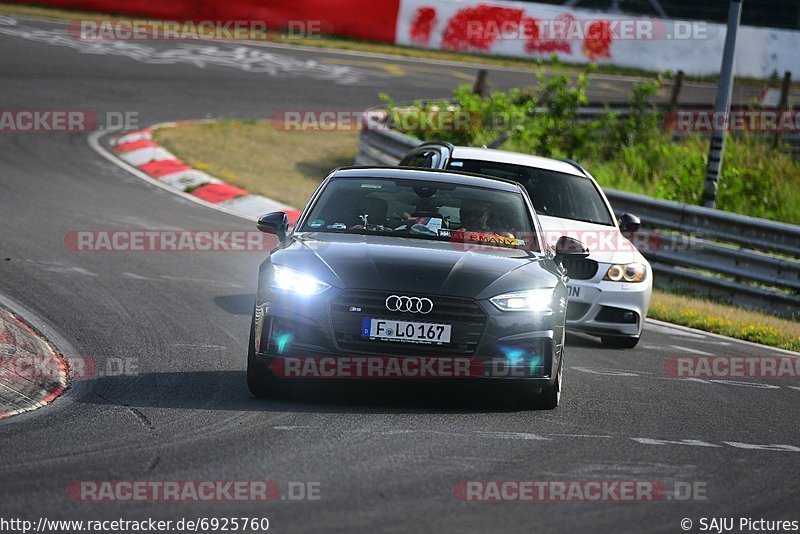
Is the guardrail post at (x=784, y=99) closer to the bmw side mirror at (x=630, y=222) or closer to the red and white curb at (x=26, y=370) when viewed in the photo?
the bmw side mirror at (x=630, y=222)

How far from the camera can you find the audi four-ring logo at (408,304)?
7742mm

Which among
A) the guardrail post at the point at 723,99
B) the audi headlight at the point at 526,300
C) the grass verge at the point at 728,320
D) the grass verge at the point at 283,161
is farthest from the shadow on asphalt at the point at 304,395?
the guardrail post at the point at 723,99

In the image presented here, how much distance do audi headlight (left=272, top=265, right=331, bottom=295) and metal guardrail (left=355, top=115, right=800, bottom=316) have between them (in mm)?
8960

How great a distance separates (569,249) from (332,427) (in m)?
2.59

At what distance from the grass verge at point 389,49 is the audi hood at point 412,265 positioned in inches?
997

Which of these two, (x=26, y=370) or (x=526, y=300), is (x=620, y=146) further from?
(x=26, y=370)

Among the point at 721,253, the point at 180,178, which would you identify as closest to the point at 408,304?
the point at 721,253

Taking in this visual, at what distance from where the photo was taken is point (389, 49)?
36156 millimetres

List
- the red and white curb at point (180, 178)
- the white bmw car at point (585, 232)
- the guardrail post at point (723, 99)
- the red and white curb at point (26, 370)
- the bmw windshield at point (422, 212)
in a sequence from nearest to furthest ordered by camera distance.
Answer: the red and white curb at point (26, 370) < the bmw windshield at point (422, 212) < the white bmw car at point (585, 232) < the guardrail post at point (723, 99) < the red and white curb at point (180, 178)

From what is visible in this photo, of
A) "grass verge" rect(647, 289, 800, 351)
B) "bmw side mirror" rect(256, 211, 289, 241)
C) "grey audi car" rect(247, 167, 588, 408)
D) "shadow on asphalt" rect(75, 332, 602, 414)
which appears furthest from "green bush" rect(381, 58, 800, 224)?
"grey audi car" rect(247, 167, 588, 408)

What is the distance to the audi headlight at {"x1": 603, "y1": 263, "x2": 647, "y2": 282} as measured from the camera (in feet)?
38.8

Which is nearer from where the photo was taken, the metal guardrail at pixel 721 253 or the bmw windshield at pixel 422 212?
the bmw windshield at pixel 422 212

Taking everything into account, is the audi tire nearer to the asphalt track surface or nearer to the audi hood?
the asphalt track surface

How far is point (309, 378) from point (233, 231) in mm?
8511
